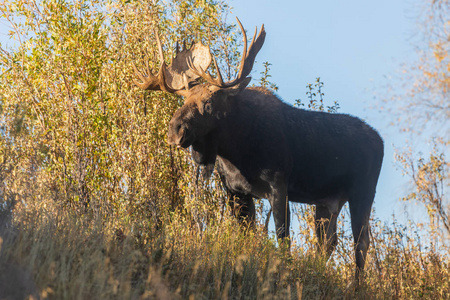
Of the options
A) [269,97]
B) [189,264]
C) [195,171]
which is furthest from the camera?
[195,171]

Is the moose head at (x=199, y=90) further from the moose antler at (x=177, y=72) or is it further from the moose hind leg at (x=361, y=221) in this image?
the moose hind leg at (x=361, y=221)

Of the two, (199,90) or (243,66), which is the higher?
(243,66)

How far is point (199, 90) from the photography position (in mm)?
8641

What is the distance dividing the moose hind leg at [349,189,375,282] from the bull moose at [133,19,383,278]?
17mm

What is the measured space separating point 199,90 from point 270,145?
140 cm

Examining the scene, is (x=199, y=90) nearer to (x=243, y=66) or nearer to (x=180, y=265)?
(x=243, y=66)

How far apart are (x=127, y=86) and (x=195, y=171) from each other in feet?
7.46

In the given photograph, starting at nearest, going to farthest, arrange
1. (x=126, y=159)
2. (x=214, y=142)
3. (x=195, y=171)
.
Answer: (x=214, y=142)
(x=195, y=171)
(x=126, y=159)

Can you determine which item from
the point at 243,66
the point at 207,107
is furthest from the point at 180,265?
the point at 243,66

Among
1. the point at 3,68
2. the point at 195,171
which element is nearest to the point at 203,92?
the point at 195,171

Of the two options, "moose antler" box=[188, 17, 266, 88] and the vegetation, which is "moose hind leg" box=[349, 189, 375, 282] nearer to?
the vegetation

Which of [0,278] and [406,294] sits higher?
[406,294]

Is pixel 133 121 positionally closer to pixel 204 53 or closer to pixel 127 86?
pixel 127 86

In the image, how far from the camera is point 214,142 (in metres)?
8.46
